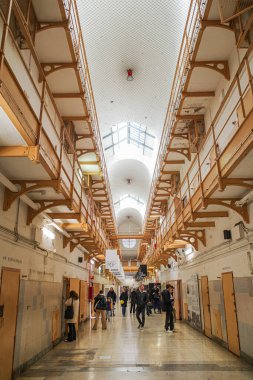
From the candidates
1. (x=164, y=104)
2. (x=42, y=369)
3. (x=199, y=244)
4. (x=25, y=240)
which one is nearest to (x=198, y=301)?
(x=199, y=244)

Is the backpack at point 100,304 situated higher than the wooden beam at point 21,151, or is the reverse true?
the wooden beam at point 21,151

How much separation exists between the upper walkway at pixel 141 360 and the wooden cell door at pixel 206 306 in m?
0.32

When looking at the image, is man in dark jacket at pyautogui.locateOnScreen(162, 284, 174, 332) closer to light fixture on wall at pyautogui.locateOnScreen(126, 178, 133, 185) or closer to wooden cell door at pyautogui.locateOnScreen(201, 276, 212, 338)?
wooden cell door at pyautogui.locateOnScreen(201, 276, 212, 338)

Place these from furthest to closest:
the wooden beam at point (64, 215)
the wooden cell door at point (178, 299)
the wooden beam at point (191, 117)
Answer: the wooden cell door at point (178, 299) < the wooden beam at point (191, 117) < the wooden beam at point (64, 215)

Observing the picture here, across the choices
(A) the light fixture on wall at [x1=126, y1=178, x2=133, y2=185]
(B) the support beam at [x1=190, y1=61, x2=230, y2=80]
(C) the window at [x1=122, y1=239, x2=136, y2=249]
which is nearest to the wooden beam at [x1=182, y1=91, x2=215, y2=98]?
(B) the support beam at [x1=190, y1=61, x2=230, y2=80]

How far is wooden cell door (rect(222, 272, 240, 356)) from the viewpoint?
7.81 meters

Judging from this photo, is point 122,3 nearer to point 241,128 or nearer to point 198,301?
point 241,128

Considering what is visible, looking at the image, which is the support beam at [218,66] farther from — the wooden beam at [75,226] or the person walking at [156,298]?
the person walking at [156,298]

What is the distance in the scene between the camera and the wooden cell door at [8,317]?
18.8 feet

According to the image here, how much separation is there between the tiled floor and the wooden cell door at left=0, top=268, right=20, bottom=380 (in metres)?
0.70

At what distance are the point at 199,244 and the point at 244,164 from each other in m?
7.03

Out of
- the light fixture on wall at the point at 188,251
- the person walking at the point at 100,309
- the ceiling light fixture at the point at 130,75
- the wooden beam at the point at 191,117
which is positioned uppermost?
the ceiling light fixture at the point at 130,75

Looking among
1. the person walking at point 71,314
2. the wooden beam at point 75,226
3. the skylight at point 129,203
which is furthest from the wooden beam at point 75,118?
the skylight at point 129,203

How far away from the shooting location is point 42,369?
6957mm
